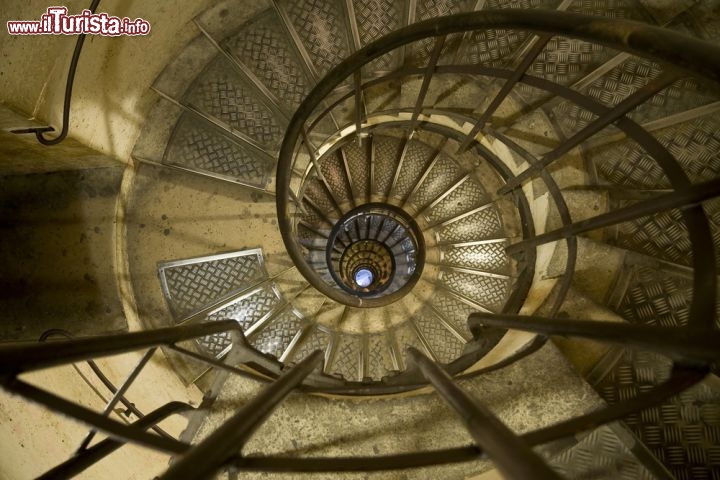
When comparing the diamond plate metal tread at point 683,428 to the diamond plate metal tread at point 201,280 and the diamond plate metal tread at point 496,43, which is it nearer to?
the diamond plate metal tread at point 496,43

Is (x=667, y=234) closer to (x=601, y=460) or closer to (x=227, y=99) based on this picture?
(x=601, y=460)

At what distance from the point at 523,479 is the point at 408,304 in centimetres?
452

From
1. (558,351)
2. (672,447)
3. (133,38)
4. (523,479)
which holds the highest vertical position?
(133,38)

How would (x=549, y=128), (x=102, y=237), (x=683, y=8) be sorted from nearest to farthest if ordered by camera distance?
(x=683, y=8)
(x=549, y=128)
(x=102, y=237)

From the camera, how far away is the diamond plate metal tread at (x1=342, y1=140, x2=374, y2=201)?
218 inches

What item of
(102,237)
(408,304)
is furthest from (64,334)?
(408,304)

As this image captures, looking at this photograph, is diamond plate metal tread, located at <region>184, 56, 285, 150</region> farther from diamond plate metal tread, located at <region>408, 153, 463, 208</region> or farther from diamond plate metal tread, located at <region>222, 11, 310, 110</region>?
diamond plate metal tread, located at <region>408, 153, 463, 208</region>

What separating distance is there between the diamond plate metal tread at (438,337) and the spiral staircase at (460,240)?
0.03m

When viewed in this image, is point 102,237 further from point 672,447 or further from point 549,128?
point 672,447

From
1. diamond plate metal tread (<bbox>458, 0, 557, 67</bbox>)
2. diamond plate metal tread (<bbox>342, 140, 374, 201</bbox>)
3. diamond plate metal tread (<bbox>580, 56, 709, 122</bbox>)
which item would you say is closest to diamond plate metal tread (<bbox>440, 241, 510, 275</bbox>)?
diamond plate metal tread (<bbox>342, 140, 374, 201</bbox>)

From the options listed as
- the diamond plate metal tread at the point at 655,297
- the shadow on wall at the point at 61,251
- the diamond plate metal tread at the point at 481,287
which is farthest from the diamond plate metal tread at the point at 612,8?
the shadow on wall at the point at 61,251

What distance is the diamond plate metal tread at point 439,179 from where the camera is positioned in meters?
5.19

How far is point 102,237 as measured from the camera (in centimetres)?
380

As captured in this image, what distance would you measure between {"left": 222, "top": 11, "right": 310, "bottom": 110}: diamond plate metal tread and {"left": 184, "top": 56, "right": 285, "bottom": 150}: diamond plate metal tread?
0.65 ft
